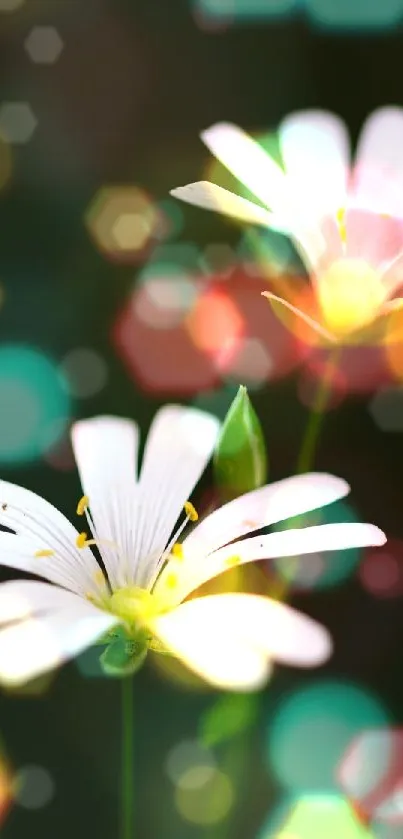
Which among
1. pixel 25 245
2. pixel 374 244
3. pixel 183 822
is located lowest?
pixel 183 822

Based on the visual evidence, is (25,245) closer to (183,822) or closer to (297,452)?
(297,452)

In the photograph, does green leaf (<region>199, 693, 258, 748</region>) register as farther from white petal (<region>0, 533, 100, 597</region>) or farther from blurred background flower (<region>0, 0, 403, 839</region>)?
blurred background flower (<region>0, 0, 403, 839</region>)

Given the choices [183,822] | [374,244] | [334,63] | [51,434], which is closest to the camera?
[374,244]

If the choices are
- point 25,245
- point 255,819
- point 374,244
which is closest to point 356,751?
point 255,819

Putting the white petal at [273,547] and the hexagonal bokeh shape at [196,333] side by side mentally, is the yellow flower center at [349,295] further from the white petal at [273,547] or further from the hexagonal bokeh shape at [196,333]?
the hexagonal bokeh shape at [196,333]

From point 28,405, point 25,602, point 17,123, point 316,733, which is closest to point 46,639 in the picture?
point 25,602

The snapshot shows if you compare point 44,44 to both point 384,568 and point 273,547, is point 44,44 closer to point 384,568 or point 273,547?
point 384,568

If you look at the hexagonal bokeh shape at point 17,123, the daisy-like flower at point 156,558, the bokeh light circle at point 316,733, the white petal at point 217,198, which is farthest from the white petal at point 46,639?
the hexagonal bokeh shape at point 17,123

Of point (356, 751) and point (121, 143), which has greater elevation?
point (121, 143)
